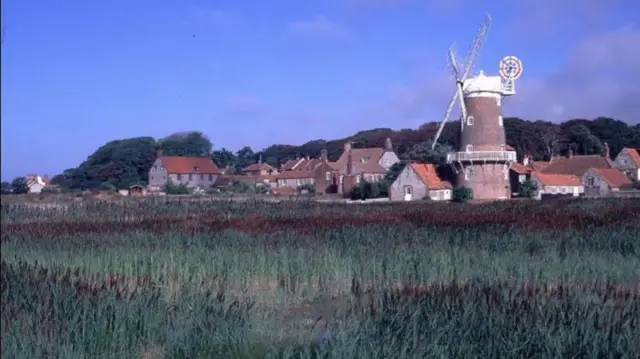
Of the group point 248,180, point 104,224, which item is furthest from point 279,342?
point 248,180

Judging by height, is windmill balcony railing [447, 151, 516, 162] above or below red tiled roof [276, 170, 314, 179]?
above

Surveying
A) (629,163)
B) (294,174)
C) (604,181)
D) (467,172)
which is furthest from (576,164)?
(294,174)

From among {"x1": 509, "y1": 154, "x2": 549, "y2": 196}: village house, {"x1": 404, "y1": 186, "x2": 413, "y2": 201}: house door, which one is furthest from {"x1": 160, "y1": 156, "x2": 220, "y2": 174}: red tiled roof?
{"x1": 509, "y1": 154, "x2": 549, "y2": 196}: village house

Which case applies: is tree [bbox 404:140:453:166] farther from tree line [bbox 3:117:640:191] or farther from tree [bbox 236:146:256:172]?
tree [bbox 236:146:256:172]

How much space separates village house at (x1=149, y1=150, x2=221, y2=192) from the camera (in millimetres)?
41562

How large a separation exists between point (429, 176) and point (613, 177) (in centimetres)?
1177

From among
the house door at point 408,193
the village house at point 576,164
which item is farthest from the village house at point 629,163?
the house door at point 408,193

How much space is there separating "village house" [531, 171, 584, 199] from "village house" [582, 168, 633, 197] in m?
1.72

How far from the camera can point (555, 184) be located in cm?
4456

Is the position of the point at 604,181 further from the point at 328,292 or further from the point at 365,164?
the point at 328,292

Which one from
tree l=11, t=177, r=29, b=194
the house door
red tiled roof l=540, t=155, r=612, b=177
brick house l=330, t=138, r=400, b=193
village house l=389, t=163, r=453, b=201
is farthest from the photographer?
brick house l=330, t=138, r=400, b=193

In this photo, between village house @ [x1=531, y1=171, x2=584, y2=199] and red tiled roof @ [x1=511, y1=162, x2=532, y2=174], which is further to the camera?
red tiled roof @ [x1=511, y1=162, x2=532, y2=174]

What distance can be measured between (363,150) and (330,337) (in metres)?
57.1

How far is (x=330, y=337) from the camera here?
6184 millimetres
